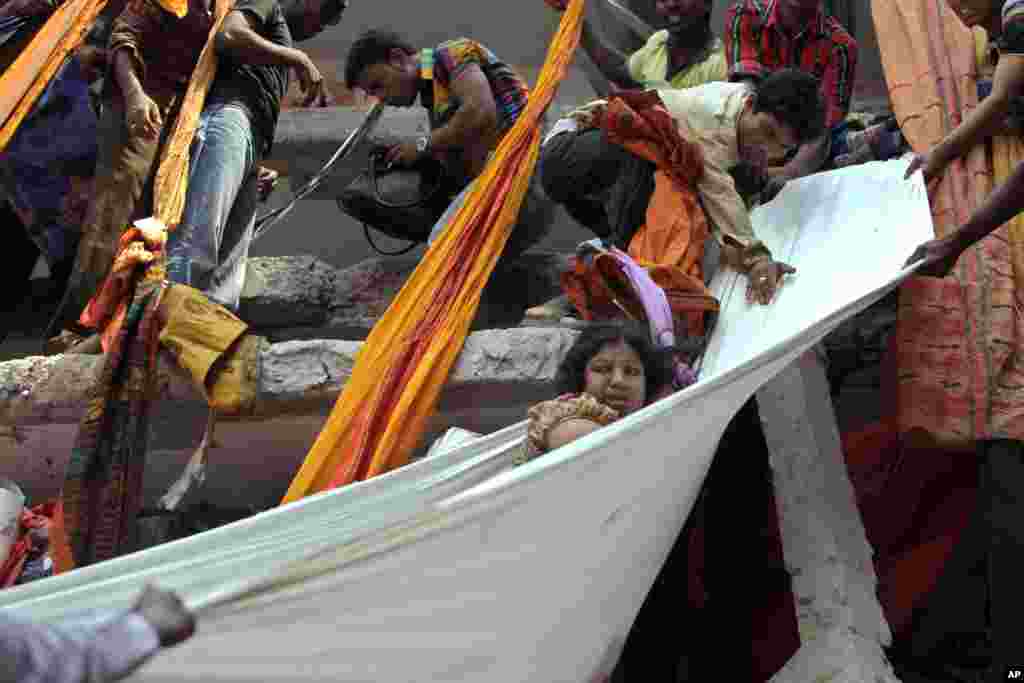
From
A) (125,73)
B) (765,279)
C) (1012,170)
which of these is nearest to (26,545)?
(125,73)

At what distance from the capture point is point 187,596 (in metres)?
2.72

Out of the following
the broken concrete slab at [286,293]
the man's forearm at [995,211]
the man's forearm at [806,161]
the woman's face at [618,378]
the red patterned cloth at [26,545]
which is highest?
the man's forearm at [995,211]

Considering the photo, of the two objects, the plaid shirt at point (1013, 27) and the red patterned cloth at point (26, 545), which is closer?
the red patterned cloth at point (26, 545)

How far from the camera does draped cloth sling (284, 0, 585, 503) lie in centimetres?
434

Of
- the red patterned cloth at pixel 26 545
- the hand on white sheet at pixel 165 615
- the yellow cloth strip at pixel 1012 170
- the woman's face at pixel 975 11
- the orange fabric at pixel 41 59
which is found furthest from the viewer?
the woman's face at pixel 975 11

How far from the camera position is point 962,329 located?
4.68 metres

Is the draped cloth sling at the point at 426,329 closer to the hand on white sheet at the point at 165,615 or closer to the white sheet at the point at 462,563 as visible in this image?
the white sheet at the point at 462,563

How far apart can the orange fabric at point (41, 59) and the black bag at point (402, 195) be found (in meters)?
0.86

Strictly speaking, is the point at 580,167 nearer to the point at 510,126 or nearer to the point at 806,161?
the point at 510,126

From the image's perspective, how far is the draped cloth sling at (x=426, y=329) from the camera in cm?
434

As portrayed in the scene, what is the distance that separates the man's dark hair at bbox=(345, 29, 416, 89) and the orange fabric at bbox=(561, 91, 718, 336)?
639mm

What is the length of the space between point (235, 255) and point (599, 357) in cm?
144

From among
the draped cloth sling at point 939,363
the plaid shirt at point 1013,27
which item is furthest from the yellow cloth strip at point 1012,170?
the plaid shirt at point 1013,27

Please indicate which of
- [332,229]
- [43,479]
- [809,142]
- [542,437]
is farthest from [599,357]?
[332,229]
